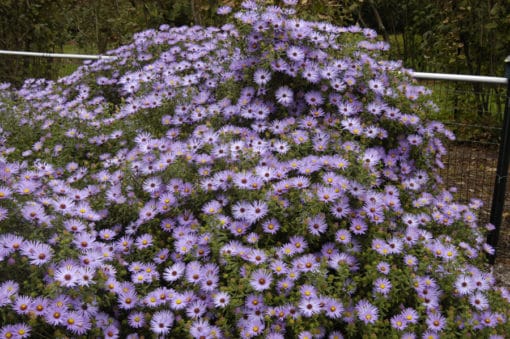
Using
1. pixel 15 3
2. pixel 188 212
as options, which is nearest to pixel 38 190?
pixel 188 212

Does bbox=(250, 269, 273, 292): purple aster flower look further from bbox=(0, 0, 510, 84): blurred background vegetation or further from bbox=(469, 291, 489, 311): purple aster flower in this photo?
bbox=(0, 0, 510, 84): blurred background vegetation

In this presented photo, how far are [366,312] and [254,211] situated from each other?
525 mm

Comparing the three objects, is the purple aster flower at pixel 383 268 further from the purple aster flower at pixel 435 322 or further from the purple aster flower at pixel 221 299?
the purple aster flower at pixel 221 299

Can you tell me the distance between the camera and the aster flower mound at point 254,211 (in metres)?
1.83

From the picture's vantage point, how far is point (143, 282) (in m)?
1.98

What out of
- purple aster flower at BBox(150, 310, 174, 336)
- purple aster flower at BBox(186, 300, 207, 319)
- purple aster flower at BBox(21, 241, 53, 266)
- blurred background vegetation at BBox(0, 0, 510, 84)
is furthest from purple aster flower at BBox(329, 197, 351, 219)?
blurred background vegetation at BBox(0, 0, 510, 84)

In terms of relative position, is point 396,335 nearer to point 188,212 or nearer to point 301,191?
point 301,191

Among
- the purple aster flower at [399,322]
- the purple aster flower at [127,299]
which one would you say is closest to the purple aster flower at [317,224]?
the purple aster flower at [399,322]

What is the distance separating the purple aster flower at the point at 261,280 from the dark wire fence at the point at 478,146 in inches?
70.8

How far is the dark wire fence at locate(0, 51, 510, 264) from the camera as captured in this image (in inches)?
123

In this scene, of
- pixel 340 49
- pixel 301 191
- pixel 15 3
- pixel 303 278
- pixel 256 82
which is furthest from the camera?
pixel 15 3

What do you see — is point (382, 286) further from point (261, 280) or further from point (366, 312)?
point (261, 280)

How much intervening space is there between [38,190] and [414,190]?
1.62 m

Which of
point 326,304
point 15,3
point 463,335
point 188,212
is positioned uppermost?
point 15,3
